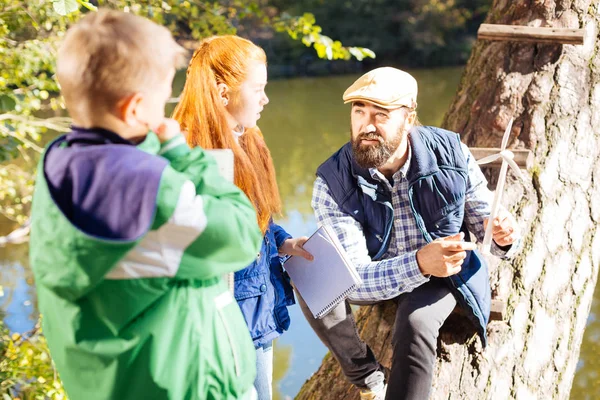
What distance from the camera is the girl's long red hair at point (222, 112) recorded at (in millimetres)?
1670

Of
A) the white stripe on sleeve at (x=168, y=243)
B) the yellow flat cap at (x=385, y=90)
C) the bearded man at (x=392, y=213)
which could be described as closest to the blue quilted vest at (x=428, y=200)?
the bearded man at (x=392, y=213)

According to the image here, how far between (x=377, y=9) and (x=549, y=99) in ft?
71.0

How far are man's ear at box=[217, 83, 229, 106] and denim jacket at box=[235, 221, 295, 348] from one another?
15.7 inches

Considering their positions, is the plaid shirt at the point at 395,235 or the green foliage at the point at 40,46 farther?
the green foliage at the point at 40,46

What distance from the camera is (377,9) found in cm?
2345

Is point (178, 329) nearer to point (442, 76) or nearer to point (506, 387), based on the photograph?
point (506, 387)

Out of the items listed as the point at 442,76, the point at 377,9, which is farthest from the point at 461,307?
the point at 377,9

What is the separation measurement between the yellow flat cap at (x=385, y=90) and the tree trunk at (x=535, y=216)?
75 cm

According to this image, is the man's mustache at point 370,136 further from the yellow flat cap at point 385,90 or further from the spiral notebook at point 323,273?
the spiral notebook at point 323,273

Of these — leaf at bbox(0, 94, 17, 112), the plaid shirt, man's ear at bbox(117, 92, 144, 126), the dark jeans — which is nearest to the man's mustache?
the plaid shirt

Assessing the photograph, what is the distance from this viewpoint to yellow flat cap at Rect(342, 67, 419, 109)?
207cm

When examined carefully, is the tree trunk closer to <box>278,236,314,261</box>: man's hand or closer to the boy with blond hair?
<box>278,236,314,261</box>: man's hand

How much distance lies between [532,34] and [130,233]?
2431mm

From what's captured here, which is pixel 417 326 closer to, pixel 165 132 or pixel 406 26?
pixel 165 132
